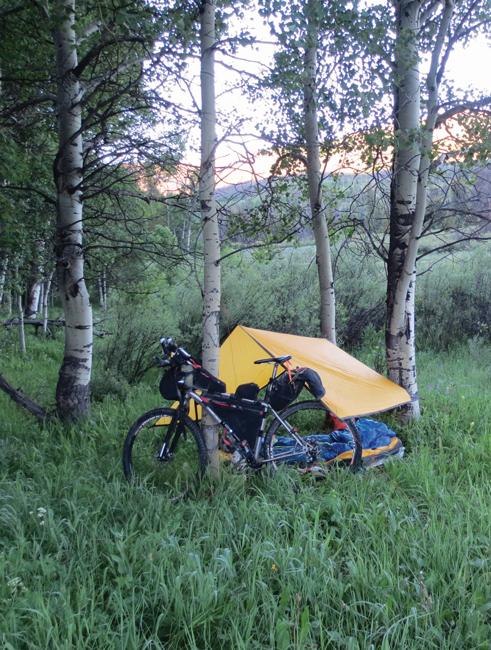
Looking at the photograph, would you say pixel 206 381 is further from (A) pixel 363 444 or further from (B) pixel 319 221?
(B) pixel 319 221

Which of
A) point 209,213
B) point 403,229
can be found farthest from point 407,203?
point 209,213

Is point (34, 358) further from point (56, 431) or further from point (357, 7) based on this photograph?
point (357, 7)

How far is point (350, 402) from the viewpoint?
172 inches

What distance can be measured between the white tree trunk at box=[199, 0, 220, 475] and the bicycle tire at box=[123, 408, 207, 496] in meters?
0.15

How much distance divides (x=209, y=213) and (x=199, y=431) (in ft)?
5.71

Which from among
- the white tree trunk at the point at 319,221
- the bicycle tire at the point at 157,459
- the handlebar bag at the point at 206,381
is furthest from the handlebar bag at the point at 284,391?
the white tree trunk at the point at 319,221

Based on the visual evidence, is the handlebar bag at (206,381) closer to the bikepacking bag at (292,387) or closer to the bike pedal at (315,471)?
the bikepacking bag at (292,387)

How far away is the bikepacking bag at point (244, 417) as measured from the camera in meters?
3.91

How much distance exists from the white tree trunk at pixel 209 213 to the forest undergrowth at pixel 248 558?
83 centimetres

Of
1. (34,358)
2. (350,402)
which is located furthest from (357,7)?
(34,358)

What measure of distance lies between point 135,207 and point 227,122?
3.71 metres

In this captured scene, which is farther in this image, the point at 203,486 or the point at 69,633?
the point at 203,486

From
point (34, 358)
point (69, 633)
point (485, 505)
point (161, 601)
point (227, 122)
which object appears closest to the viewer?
point (69, 633)

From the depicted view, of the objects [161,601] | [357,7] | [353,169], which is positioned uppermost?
[357,7]
